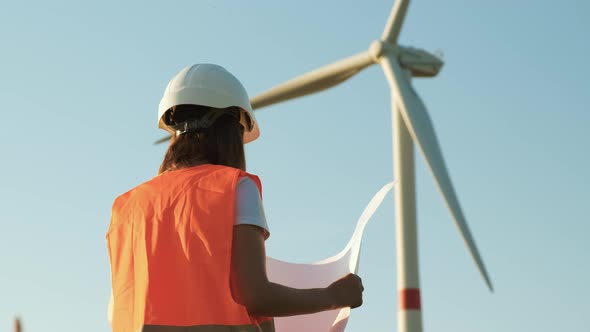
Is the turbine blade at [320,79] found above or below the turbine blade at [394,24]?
below

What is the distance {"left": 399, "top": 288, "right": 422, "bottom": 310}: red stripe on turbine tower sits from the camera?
21.8 meters

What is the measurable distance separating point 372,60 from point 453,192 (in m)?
7.67

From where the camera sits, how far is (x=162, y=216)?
4.33 meters

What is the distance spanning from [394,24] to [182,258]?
20.5 meters

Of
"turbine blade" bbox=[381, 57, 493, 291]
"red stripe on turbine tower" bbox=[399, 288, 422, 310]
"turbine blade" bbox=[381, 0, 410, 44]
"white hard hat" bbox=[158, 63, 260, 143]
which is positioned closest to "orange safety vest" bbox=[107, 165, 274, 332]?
"white hard hat" bbox=[158, 63, 260, 143]

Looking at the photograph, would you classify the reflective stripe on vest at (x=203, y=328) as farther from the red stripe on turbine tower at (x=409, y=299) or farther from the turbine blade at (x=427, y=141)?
the red stripe on turbine tower at (x=409, y=299)

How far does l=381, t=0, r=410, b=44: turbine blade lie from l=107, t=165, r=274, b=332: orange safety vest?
19809mm

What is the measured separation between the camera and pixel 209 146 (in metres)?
4.56

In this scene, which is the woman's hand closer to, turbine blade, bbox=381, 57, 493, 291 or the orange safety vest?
the orange safety vest

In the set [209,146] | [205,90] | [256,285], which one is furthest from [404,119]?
[256,285]

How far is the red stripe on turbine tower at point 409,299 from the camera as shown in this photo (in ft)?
71.5

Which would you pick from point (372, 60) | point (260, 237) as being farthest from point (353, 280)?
point (372, 60)

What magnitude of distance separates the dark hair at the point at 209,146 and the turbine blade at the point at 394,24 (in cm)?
1944

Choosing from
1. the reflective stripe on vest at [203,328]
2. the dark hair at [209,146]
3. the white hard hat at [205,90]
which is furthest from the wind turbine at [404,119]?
the reflective stripe on vest at [203,328]
